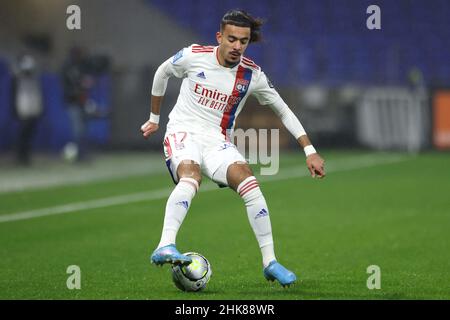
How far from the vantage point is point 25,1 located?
22.8 meters

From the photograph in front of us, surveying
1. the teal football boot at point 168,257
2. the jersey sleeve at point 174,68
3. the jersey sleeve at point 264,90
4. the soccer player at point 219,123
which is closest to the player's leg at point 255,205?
the soccer player at point 219,123

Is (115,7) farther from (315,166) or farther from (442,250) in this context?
(315,166)

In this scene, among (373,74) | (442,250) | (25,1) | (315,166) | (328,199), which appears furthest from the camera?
(373,74)

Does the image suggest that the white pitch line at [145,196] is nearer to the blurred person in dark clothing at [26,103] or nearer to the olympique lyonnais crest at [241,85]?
the blurred person in dark clothing at [26,103]

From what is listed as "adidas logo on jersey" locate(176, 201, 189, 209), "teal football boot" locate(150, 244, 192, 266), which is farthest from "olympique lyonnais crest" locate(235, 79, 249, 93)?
"teal football boot" locate(150, 244, 192, 266)

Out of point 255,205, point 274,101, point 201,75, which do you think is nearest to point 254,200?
point 255,205

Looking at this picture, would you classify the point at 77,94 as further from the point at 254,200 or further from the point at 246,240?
the point at 254,200

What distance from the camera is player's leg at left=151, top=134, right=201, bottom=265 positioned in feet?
21.7

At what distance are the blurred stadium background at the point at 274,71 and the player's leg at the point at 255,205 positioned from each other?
11.1m

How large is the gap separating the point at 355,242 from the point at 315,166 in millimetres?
3054

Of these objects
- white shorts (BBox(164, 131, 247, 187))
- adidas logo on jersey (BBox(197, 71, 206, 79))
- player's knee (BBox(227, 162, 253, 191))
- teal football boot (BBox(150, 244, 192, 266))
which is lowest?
teal football boot (BBox(150, 244, 192, 266))

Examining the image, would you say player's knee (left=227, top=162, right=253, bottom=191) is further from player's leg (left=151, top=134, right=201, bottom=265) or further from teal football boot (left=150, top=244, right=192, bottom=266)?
teal football boot (left=150, top=244, right=192, bottom=266)

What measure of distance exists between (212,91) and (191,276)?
129 centimetres
